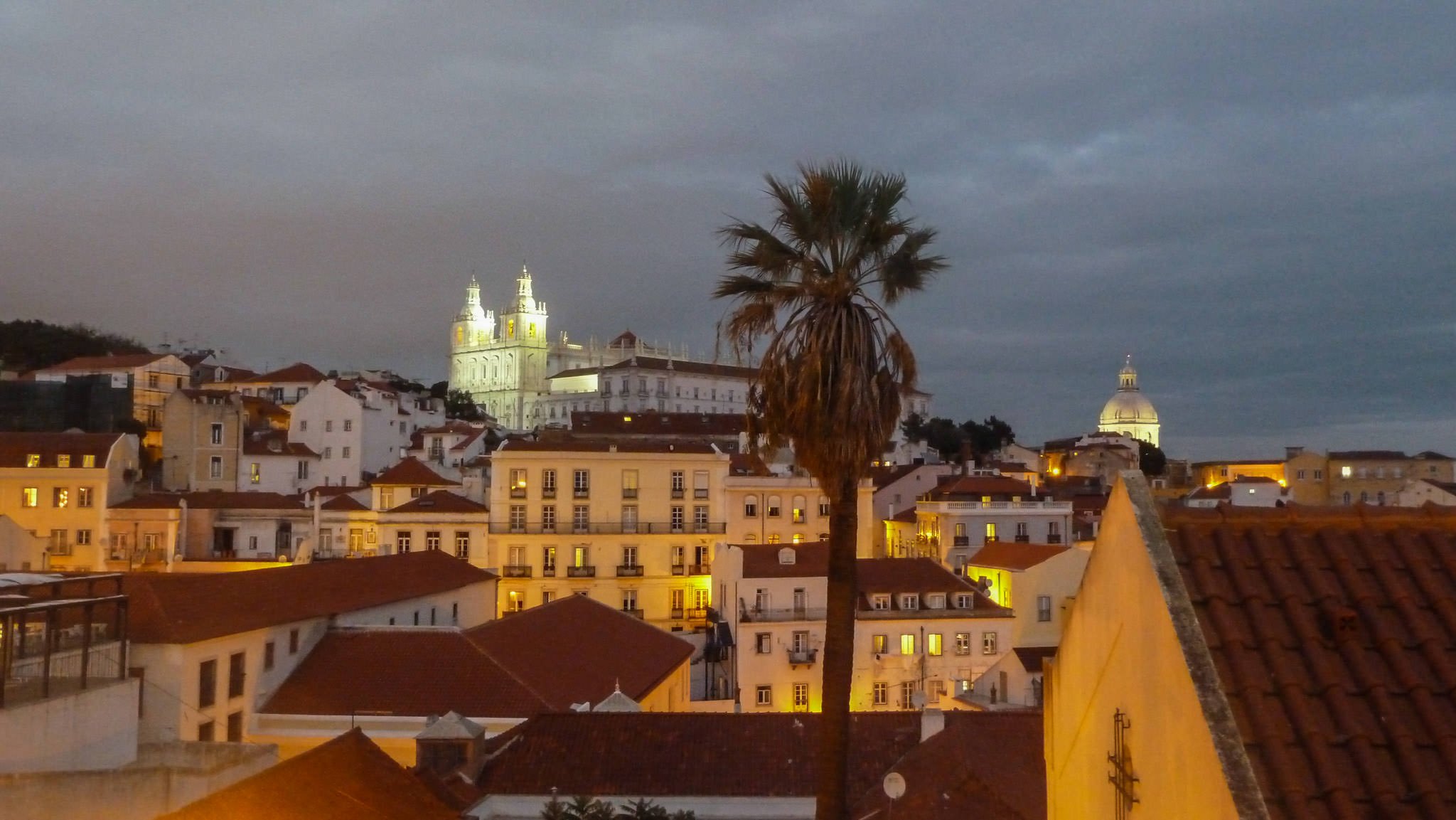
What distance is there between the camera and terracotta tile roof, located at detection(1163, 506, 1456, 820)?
4578mm

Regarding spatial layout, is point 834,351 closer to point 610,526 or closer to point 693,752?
point 693,752

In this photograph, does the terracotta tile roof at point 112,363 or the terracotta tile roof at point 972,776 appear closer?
the terracotta tile roof at point 972,776

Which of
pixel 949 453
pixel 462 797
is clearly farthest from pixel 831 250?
pixel 949 453

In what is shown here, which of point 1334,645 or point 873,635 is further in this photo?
point 873,635

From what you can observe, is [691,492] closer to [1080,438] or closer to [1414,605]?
[1414,605]

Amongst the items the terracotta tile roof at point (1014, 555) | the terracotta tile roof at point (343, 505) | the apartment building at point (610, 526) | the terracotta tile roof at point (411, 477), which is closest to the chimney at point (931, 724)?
the terracotta tile roof at point (1014, 555)

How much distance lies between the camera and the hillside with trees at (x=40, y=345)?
106m

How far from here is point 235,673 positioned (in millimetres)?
26094

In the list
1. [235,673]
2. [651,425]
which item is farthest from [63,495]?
[651,425]

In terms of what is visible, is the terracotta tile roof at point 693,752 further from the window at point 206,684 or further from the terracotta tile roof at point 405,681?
the window at point 206,684

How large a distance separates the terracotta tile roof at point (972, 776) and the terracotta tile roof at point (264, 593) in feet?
51.7

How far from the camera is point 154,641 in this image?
946 inches

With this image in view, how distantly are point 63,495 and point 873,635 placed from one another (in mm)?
44157

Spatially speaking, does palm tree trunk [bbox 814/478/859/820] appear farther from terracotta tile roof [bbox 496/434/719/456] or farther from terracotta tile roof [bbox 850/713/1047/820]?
terracotta tile roof [bbox 496/434/719/456]
